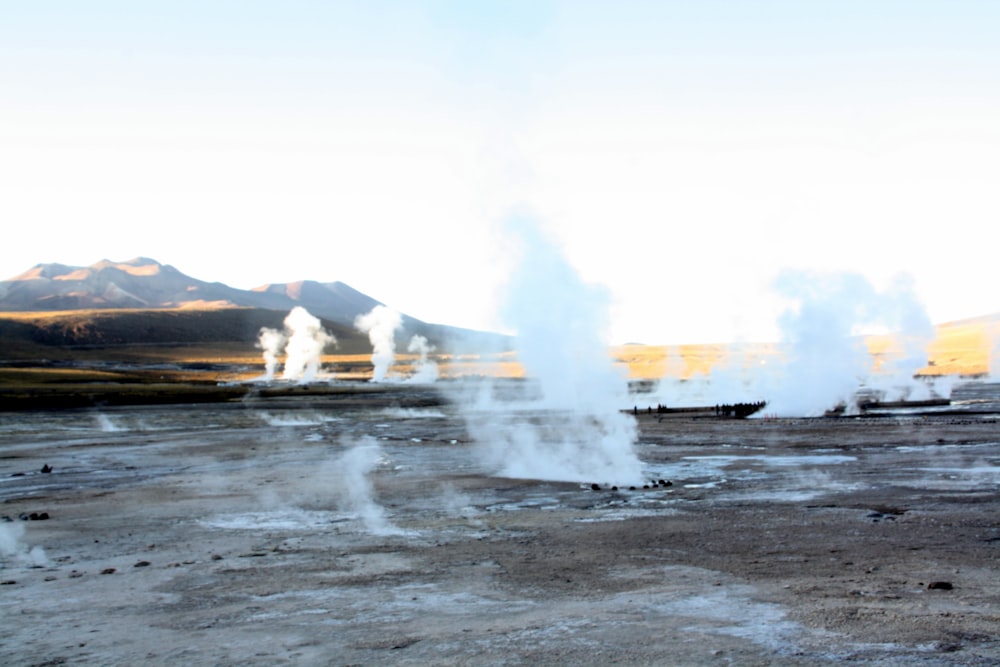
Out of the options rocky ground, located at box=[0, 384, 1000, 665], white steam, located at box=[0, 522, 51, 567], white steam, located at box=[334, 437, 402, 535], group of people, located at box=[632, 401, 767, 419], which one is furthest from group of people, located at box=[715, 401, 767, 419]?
white steam, located at box=[0, 522, 51, 567]

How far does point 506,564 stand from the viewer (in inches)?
586

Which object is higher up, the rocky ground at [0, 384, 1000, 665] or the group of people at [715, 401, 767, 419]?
the rocky ground at [0, 384, 1000, 665]

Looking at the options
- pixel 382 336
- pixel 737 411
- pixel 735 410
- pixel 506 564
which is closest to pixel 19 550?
pixel 506 564

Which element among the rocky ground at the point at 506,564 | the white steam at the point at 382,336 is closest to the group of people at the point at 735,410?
the rocky ground at the point at 506,564

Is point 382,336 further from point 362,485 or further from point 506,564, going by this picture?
point 506,564

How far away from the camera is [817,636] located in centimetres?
1024

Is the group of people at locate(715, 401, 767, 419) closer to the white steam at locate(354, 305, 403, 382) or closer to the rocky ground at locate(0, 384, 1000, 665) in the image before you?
the rocky ground at locate(0, 384, 1000, 665)

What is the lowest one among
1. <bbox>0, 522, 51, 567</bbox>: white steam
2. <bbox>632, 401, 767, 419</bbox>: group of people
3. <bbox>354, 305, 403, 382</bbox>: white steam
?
<bbox>632, 401, 767, 419</bbox>: group of people

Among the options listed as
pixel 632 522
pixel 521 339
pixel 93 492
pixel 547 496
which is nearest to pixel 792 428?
pixel 521 339

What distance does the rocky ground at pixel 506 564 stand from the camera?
10.3 m

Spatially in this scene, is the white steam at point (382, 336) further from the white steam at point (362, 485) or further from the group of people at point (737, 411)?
the white steam at point (362, 485)

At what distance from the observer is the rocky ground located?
1026cm

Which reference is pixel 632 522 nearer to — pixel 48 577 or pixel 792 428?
pixel 48 577

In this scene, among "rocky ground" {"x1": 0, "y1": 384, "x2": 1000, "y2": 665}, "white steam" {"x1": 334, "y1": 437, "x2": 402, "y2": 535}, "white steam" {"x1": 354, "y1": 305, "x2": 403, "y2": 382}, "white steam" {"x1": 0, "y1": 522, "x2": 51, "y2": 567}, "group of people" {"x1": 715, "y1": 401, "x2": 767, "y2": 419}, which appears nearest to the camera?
"rocky ground" {"x1": 0, "y1": 384, "x2": 1000, "y2": 665}
